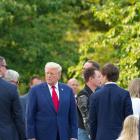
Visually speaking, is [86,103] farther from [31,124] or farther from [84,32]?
[84,32]

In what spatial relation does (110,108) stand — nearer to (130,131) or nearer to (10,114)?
(10,114)

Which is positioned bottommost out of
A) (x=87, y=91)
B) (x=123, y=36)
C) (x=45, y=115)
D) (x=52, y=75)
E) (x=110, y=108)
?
(x=45, y=115)

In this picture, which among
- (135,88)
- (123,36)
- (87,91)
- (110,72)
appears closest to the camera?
(110,72)

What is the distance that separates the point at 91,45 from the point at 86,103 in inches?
448

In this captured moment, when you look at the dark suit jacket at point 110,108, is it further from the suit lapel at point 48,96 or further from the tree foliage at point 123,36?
the tree foliage at point 123,36

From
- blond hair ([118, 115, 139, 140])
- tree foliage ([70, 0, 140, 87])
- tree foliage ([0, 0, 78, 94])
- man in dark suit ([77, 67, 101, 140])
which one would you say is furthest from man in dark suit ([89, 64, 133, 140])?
tree foliage ([0, 0, 78, 94])

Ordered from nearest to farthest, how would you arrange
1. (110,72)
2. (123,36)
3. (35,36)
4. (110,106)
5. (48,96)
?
(110,72), (110,106), (48,96), (123,36), (35,36)

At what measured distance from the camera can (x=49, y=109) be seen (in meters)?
16.5

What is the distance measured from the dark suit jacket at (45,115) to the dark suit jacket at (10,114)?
39 cm

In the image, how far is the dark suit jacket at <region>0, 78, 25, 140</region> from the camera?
1594 cm

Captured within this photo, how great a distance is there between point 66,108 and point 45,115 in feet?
1.30

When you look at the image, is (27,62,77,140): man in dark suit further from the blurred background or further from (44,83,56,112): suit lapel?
the blurred background

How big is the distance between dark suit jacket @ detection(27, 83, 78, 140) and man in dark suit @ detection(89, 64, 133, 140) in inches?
23.4

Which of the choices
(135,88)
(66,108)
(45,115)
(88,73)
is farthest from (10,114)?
(135,88)
